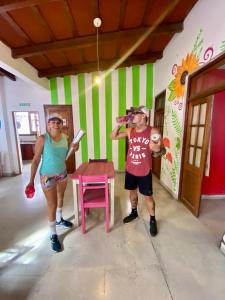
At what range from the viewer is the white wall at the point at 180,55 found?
1842 millimetres

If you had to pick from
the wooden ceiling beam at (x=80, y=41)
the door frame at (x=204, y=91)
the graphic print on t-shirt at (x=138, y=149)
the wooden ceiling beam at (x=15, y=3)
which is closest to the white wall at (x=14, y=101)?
the wooden ceiling beam at (x=80, y=41)

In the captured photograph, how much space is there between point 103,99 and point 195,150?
112 inches

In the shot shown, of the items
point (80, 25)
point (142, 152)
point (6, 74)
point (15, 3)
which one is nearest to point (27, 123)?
point (6, 74)

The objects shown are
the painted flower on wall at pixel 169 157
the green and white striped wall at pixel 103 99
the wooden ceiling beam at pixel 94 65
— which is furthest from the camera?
the green and white striped wall at pixel 103 99

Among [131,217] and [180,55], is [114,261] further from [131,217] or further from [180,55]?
[180,55]

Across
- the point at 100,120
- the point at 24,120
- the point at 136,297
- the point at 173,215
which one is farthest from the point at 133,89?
the point at 24,120

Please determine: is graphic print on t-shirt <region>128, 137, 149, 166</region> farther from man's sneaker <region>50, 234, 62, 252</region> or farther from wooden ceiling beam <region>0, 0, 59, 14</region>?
wooden ceiling beam <region>0, 0, 59, 14</region>

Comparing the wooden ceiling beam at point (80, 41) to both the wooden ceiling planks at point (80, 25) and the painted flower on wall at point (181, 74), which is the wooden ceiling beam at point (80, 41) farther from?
the painted flower on wall at point (181, 74)

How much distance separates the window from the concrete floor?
5.05m

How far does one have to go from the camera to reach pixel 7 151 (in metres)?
4.52

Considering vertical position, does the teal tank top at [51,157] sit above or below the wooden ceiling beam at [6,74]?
below

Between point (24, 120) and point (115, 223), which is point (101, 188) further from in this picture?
point (24, 120)

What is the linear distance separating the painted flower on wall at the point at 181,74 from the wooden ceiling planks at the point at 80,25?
0.58 m

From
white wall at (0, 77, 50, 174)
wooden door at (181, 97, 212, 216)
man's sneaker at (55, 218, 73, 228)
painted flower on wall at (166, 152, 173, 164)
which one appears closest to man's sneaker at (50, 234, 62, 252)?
man's sneaker at (55, 218, 73, 228)
